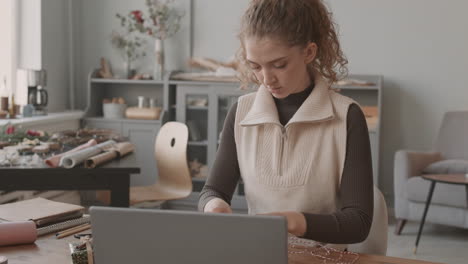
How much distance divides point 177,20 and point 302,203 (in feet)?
14.1

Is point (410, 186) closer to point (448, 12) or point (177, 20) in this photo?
point (448, 12)

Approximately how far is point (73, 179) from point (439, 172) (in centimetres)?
303

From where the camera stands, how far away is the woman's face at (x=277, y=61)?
156 cm

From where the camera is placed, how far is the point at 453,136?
16.9ft

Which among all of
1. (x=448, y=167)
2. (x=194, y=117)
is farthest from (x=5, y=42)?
(x=448, y=167)

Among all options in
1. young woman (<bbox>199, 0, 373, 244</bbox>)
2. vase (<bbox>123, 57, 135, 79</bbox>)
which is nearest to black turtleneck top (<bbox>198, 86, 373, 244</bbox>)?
young woman (<bbox>199, 0, 373, 244</bbox>)

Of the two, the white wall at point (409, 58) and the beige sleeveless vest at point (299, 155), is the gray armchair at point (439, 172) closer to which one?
the white wall at point (409, 58)

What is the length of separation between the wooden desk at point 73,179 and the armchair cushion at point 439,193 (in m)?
2.57

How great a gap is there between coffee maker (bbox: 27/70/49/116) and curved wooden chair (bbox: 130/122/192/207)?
1.36 m

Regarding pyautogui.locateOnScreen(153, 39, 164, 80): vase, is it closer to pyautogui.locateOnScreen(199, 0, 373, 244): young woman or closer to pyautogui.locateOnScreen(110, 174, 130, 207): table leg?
pyautogui.locateOnScreen(110, 174, 130, 207): table leg

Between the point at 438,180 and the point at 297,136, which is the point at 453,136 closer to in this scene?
the point at 438,180

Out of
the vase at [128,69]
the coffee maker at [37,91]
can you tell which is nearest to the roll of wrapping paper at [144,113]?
the vase at [128,69]

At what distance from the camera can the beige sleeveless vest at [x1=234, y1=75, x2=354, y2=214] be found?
1.67m

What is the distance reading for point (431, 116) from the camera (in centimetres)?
544
